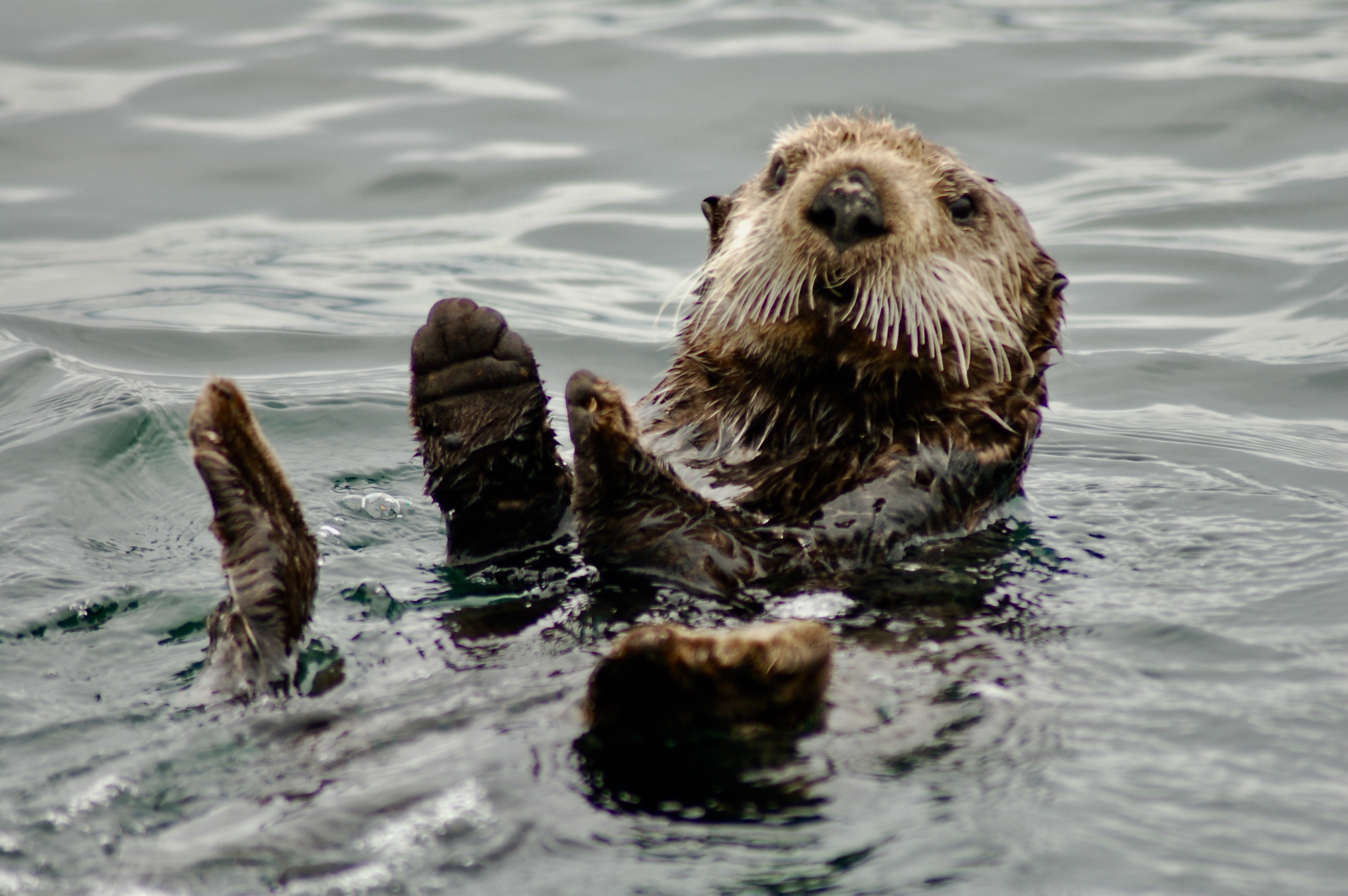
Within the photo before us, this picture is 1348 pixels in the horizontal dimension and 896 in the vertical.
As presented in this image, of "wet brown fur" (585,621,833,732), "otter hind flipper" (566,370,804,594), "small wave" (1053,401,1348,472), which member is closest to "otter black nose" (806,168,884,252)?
"otter hind flipper" (566,370,804,594)

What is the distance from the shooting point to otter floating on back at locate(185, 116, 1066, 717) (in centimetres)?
333

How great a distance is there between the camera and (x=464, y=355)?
354cm

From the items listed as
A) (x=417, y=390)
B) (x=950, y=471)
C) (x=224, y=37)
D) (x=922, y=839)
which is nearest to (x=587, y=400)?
(x=417, y=390)

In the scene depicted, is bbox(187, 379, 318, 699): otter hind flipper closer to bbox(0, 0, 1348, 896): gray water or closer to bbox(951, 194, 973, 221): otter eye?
bbox(0, 0, 1348, 896): gray water

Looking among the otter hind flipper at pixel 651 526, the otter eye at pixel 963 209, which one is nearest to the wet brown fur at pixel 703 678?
the otter hind flipper at pixel 651 526

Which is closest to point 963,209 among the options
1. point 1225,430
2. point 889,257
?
point 889,257

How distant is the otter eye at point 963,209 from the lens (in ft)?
12.7

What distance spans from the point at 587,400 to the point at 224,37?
28.6ft

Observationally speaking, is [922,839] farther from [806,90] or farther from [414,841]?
[806,90]

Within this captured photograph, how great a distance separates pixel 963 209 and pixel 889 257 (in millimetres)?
521

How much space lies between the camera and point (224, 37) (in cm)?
1065

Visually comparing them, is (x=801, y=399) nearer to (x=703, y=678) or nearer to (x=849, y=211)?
(x=849, y=211)

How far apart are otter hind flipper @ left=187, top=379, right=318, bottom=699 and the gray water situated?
0.11 metres

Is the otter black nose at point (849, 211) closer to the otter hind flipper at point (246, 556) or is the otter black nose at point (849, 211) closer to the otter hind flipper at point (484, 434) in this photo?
the otter hind flipper at point (484, 434)
